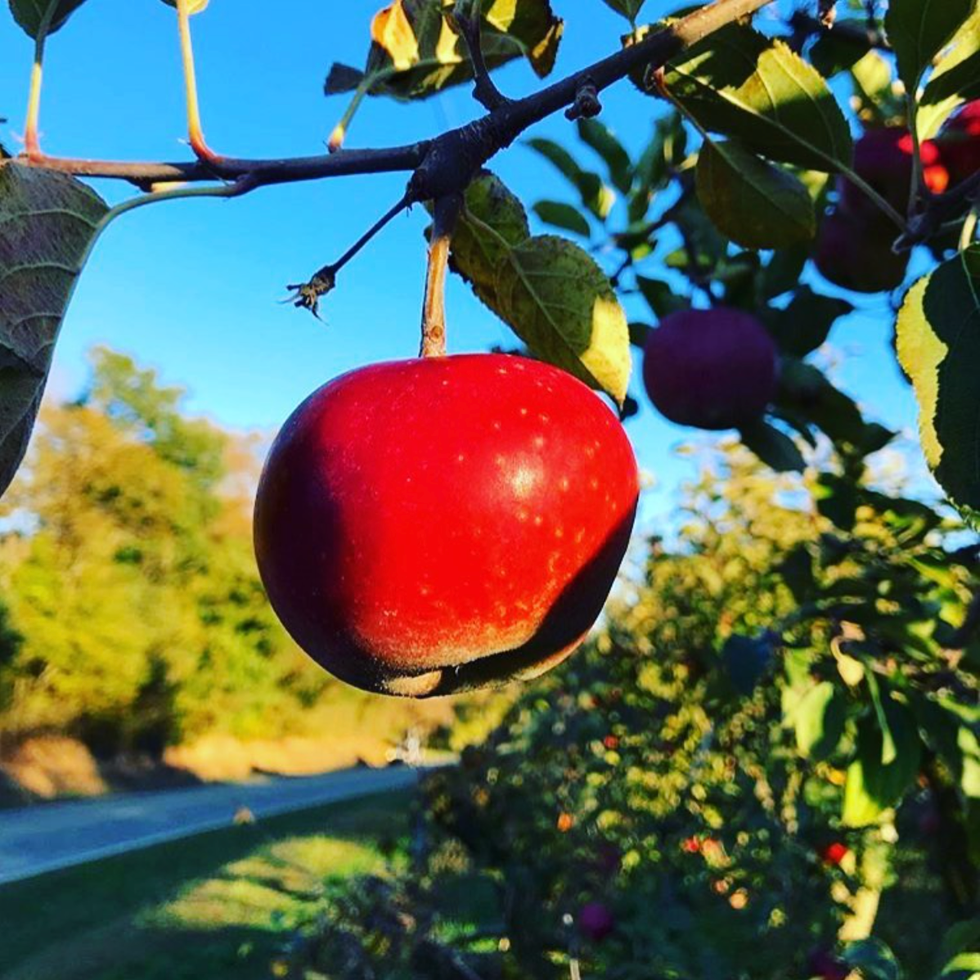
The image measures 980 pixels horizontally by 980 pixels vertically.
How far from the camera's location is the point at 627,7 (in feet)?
2.31

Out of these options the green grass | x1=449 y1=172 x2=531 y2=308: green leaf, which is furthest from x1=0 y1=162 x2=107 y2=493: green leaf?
the green grass

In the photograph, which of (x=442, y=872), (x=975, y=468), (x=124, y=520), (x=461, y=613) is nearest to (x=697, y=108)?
(x=975, y=468)

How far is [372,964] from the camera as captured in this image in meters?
2.97

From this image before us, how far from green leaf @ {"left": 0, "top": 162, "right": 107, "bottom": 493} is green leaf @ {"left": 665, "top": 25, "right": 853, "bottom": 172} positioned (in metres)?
0.46

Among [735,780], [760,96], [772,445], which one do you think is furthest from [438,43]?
[735,780]

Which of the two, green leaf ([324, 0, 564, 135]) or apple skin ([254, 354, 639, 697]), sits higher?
green leaf ([324, 0, 564, 135])

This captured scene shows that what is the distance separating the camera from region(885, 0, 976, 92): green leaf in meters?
0.70

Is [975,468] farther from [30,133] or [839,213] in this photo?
[839,213]

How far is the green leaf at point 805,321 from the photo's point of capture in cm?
151

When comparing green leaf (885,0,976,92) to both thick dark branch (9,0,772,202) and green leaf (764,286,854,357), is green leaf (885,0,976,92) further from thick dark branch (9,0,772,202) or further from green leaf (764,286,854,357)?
green leaf (764,286,854,357)

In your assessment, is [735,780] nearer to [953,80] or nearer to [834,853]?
[834,853]

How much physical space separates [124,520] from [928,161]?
50.8 feet

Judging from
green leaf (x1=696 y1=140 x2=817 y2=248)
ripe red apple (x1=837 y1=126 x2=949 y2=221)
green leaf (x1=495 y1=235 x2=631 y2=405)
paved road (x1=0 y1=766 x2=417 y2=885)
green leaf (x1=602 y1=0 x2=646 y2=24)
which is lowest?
paved road (x1=0 y1=766 x2=417 y2=885)

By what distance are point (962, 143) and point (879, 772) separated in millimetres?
878
